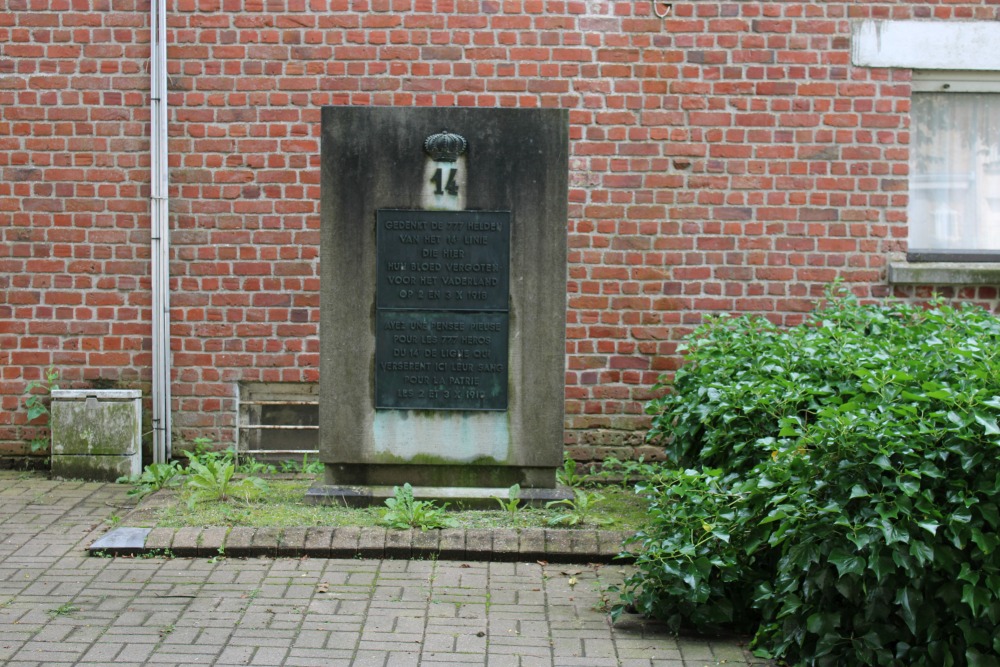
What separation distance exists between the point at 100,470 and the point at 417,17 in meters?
3.55

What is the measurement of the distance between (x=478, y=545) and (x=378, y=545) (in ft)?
1.56

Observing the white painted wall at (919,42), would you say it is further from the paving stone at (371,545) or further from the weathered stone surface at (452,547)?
the paving stone at (371,545)

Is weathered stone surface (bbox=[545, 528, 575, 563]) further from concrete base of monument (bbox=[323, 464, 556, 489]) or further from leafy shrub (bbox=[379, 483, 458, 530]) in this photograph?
concrete base of monument (bbox=[323, 464, 556, 489])

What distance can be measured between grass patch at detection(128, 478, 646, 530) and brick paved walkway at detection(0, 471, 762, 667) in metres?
0.35

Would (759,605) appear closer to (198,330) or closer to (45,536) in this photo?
(45,536)

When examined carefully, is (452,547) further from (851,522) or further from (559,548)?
(851,522)

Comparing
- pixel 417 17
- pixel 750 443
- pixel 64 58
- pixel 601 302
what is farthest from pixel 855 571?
pixel 64 58

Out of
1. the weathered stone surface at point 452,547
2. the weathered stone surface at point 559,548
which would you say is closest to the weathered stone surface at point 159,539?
the weathered stone surface at point 452,547

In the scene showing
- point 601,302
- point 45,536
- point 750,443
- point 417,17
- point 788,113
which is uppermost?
point 417,17

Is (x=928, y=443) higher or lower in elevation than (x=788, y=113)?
lower

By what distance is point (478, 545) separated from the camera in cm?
544

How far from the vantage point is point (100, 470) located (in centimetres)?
726

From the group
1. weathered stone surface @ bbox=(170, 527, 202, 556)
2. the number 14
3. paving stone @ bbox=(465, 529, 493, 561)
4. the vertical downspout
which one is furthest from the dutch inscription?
the vertical downspout

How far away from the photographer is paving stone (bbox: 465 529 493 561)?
213 inches
